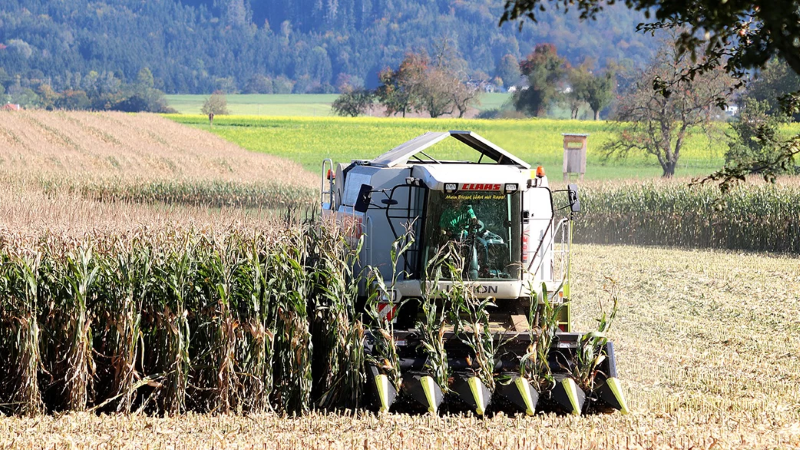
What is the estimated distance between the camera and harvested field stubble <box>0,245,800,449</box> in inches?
297

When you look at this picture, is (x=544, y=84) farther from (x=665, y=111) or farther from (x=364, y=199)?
(x=364, y=199)

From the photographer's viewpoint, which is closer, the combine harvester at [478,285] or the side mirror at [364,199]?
the combine harvester at [478,285]

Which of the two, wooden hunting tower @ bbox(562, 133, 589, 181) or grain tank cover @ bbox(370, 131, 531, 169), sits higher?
wooden hunting tower @ bbox(562, 133, 589, 181)

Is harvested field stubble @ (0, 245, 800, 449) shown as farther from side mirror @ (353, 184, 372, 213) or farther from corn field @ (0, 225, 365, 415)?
side mirror @ (353, 184, 372, 213)

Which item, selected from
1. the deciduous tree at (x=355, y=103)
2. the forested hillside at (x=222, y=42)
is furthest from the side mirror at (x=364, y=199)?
the forested hillside at (x=222, y=42)

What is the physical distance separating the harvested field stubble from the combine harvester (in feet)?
1.24

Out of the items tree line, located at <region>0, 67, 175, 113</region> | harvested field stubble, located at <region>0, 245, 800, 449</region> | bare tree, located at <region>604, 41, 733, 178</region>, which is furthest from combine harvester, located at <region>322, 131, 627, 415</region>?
tree line, located at <region>0, 67, 175, 113</region>

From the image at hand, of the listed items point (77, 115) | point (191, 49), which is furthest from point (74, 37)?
point (77, 115)

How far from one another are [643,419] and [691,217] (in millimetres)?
16940

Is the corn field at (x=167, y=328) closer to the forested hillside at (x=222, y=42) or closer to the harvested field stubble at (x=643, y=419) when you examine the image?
the harvested field stubble at (x=643, y=419)

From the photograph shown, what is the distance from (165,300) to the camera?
336 inches

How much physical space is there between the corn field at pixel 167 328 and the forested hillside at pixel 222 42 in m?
114

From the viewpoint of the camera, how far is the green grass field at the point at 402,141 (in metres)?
45.1

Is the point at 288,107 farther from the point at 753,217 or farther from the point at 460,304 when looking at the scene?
the point at 460,304
